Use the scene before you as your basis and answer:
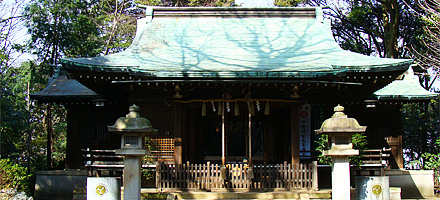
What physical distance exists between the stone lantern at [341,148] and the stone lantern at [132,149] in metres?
4.17

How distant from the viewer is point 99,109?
15.0 m

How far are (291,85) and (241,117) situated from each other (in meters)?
4.52

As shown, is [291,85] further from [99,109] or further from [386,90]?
[99,109]

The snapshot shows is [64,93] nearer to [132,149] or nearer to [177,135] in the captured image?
[177,135]

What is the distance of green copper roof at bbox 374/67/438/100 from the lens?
1412cm

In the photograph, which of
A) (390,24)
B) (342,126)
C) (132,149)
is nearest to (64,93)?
(132,149)

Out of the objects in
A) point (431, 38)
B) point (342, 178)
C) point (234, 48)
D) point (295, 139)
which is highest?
point (431, 38)

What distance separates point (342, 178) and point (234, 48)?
6.32 metres

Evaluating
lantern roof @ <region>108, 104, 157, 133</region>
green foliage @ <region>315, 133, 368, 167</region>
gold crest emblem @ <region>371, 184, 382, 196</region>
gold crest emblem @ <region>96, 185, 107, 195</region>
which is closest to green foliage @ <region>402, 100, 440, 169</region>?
green foliage @ <region>315, 133, 368, 167</region>

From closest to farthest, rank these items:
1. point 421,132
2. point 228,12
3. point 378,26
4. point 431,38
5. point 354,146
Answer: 1. point 354,146
2. point 228,12
3. point 431,38
4. point 421,132
5. point 378,26

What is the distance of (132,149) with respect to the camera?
30.8 ft

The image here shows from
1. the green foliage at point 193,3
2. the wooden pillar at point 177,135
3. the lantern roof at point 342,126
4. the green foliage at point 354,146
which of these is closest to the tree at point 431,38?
the green foliage at point 354,146

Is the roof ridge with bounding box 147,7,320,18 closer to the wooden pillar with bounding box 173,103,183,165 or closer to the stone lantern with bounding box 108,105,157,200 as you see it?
the wooden pillar with bounding box 173,103,183,165

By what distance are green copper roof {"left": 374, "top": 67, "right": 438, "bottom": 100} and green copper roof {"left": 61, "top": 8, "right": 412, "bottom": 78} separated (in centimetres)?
197
